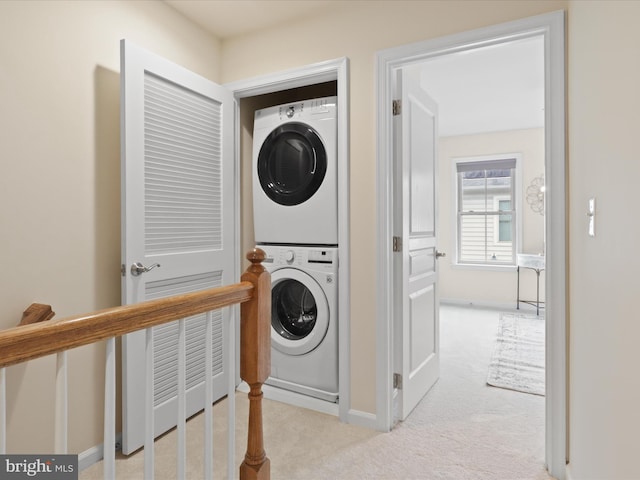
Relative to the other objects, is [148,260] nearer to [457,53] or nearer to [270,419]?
[270,419]

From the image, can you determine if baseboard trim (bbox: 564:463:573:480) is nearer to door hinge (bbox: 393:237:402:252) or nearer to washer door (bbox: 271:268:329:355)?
door hinge (bbox: 393:237:402:252)

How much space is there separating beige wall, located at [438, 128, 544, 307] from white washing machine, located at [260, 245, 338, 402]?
3.03m

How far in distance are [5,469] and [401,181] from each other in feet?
6.53

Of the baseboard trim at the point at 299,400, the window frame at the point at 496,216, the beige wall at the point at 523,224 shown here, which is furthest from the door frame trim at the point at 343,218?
the window frame at the point at 496,216

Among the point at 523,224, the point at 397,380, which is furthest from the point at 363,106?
the point at 523,224

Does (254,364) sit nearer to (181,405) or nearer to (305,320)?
(181,405)

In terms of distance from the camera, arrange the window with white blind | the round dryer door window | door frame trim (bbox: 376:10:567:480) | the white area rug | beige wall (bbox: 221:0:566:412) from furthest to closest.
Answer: the window with white blind, the white area rug, the round dryer door window, beige wall (bbox: 221:0:566:412), door frame trim (bbox: 376:10:567:480)

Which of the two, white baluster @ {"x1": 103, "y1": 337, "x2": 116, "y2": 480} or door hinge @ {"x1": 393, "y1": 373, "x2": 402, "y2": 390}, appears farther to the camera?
door hinge @ {"x1": 393, "y1": 373, "x2": 402, "y2": 390}

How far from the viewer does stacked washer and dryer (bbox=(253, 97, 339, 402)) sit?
8.04 feet

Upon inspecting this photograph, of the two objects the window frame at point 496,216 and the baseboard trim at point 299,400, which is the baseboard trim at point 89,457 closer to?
the baseboard trim at point 299,400

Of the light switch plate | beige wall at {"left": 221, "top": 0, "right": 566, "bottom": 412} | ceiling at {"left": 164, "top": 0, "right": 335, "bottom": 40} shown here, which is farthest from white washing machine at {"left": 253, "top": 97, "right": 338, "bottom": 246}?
the light switch plate

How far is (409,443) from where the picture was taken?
2051 millimetres

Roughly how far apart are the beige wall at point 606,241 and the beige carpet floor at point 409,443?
0.43 metres

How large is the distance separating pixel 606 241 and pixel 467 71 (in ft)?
9.26
